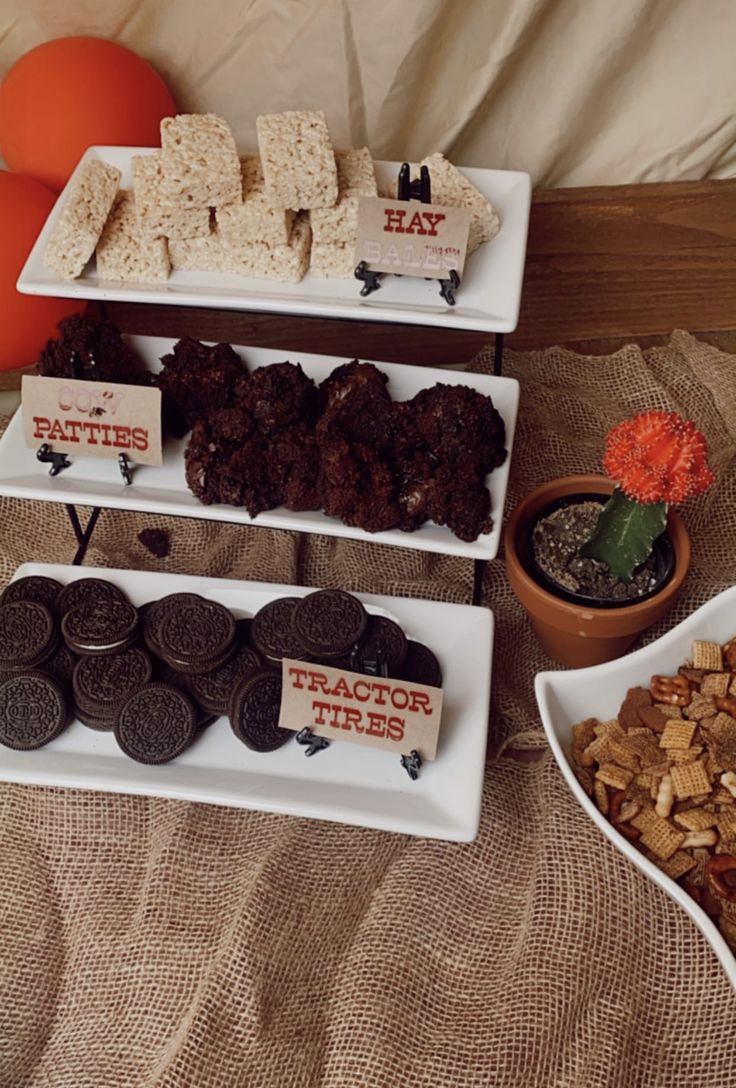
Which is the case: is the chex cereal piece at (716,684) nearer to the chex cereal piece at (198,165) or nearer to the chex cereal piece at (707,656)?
the chex cereal piece at (707,656)

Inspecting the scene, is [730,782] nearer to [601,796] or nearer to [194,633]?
[601,796]

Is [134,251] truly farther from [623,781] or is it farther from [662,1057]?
[662,1057]

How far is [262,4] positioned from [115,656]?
112 cm

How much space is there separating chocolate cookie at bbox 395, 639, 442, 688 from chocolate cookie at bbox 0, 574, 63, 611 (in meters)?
0.51

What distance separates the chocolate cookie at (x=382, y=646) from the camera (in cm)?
138

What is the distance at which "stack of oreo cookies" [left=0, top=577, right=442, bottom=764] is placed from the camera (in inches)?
53.6

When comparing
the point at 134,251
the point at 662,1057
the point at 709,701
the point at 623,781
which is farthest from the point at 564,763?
the point at 134,251

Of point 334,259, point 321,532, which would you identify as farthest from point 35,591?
point 334,259

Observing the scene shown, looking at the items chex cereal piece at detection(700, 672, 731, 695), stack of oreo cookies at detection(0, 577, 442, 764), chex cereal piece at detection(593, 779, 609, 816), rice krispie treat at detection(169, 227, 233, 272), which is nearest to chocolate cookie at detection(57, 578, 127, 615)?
stack of oreo cookies at detection(0, 577, 442, 764)

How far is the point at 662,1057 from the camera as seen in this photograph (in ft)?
3.95

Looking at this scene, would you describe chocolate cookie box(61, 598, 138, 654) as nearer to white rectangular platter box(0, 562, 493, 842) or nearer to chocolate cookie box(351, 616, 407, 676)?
white rectangular platter box(0, 562, 493, 842)

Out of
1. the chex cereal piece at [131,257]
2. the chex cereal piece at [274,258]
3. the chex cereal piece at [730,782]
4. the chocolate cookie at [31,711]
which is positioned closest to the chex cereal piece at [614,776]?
the chex cereal piece at [730,782]

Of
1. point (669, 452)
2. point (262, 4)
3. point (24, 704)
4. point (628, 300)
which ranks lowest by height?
point (24, 704)

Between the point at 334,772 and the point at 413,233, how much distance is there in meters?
0.74
